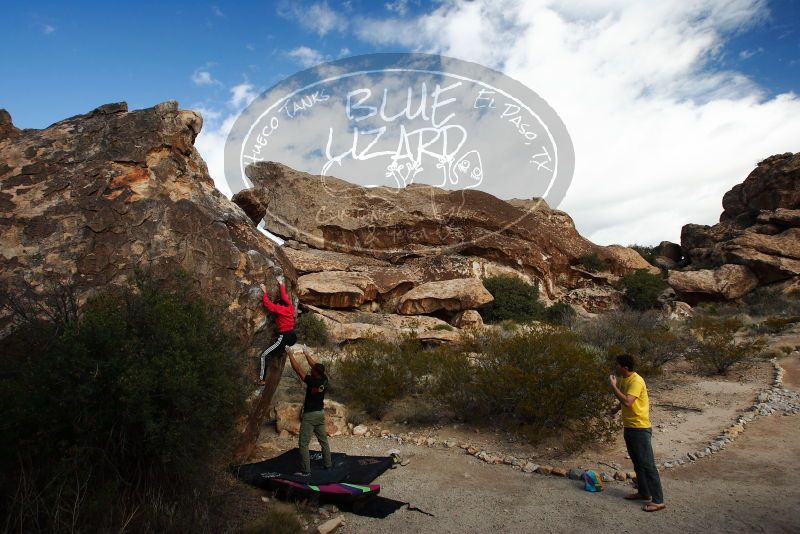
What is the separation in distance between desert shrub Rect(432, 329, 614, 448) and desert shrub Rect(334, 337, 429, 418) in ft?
2.49

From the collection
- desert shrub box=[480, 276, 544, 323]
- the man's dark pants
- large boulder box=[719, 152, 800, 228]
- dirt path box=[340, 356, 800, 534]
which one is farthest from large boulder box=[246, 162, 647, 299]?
the man's dark pants

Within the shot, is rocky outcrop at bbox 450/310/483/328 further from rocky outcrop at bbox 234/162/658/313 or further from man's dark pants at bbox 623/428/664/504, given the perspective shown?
man's dark pants at bbox 623/428/664/504

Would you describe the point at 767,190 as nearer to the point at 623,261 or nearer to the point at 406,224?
the point at 623,261

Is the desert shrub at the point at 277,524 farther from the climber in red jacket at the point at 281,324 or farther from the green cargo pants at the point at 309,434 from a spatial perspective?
the climber in red jacket at the point at 281,324

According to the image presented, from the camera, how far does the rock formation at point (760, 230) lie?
24078 millimetres

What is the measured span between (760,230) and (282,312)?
28733 millimetres

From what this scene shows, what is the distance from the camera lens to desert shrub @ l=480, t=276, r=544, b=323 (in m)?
20.8

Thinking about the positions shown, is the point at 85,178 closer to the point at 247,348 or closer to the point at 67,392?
the point at 247,348

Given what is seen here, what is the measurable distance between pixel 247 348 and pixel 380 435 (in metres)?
3.05

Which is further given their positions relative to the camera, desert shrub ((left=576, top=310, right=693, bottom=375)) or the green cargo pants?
desert shrub ((left=576, top=310, right=693, bottom=375))

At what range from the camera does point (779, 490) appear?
479 centimetres

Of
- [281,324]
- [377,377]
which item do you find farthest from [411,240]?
[281,324]

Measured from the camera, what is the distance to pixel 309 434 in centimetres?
539

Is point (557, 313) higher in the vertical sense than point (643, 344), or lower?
higher
